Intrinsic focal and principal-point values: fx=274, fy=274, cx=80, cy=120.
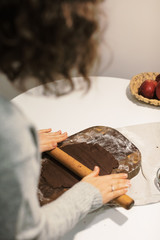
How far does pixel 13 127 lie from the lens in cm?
54

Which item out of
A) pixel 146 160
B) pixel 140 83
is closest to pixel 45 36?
pixel 146 160

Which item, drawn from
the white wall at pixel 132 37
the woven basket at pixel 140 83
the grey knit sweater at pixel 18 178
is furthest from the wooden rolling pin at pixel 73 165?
the white wall at pixel 132 37

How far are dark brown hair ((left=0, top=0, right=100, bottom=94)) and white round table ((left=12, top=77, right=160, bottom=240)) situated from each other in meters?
0.52

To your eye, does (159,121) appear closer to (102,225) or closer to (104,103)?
(104,103)

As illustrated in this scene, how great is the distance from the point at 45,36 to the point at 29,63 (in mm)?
64

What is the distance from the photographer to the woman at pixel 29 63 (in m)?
0.52

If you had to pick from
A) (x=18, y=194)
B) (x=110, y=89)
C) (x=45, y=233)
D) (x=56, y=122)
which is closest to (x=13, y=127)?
(x=18, y=194)

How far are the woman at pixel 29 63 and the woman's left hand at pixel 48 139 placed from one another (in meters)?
0.39

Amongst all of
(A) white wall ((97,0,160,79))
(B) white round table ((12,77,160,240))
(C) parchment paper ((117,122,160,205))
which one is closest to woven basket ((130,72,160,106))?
(B) white round table ((12,77,160,240))

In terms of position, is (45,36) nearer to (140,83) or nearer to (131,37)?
(140,83)

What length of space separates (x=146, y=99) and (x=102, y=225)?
754 mm

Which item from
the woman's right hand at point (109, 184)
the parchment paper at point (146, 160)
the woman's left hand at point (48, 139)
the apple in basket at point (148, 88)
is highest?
the apple in basket at point (148, 88)

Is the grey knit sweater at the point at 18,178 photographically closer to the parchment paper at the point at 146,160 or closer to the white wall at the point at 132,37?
the parchment paper at the point at 146,160

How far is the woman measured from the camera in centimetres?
52
